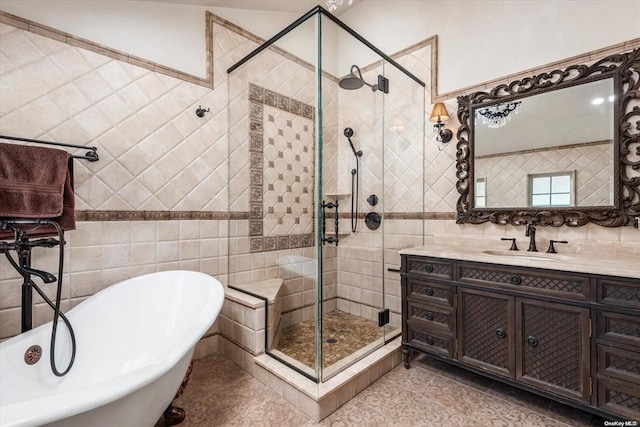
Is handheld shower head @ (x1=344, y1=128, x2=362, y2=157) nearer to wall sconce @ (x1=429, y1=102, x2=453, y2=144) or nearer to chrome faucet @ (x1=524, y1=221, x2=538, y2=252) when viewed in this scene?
wall sconce @ (x1=429, y1=102, x2=453, y2=144)

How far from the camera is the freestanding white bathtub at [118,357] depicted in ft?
2.59

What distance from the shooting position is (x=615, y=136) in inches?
71.2

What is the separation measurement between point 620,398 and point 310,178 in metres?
1.96

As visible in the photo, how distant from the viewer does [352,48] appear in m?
2.18

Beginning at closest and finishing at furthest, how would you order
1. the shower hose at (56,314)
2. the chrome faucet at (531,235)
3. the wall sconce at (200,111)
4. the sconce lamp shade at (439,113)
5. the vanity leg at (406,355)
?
1. the shower hose at (56,314)
2. the chrome faucet at (531,235)
3. the vanity leg at (406,355)
4. the wall sconce at (200,111)
5. the sconce lamp shade at (439,113)

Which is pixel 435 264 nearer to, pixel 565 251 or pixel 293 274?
pixel 565 251

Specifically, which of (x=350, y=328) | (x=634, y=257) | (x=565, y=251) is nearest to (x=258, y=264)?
(x=350, y=328)

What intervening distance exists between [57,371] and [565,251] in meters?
2.91

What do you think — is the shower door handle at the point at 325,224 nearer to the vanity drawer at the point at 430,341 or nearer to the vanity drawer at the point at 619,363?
the vanity drawer at the point at 430,341

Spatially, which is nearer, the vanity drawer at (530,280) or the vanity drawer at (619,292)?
the vanity drawer at (619,292)

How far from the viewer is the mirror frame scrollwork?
175 cm

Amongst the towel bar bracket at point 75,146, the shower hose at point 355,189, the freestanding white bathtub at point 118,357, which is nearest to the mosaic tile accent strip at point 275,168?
the shower hose at point 355,189

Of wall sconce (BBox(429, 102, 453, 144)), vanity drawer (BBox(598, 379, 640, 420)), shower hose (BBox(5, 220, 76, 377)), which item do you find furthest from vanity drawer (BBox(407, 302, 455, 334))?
shower hose (BBox(5, 220, 76, 377))

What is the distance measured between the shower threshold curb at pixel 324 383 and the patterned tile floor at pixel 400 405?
0.04 meters
